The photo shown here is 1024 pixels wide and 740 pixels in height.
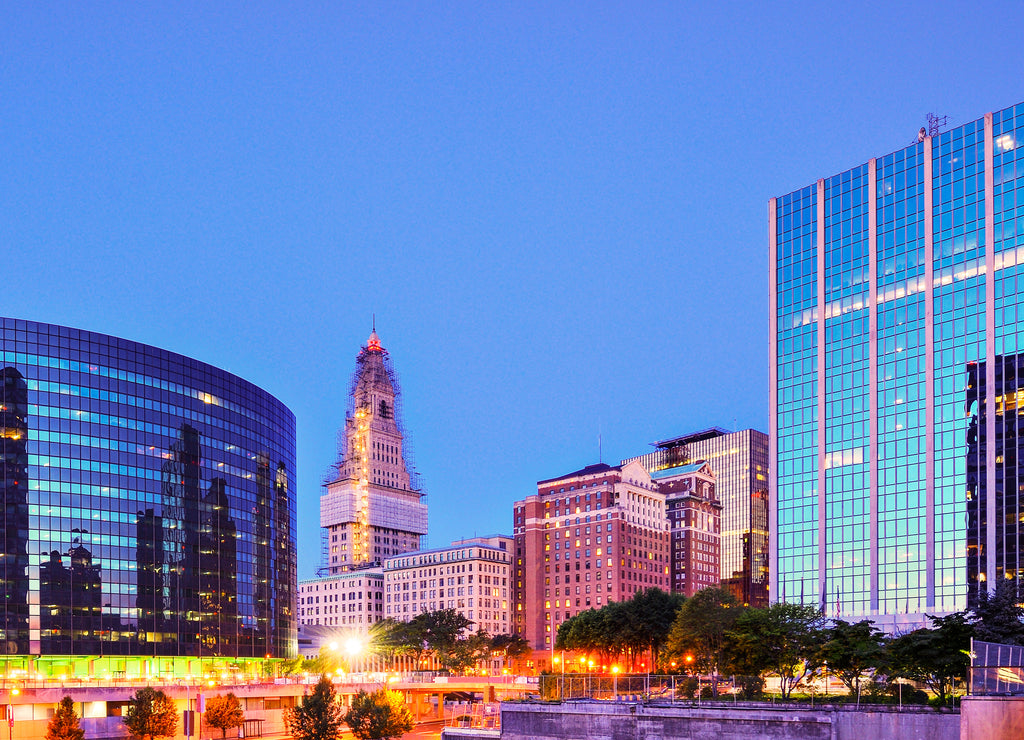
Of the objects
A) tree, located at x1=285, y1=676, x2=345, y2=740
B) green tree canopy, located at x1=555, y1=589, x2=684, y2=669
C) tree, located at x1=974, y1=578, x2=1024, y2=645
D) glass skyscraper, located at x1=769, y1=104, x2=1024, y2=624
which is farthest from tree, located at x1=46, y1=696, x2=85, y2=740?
green tree canopy, located at x1=555, y1=589, x2=684, y2=669

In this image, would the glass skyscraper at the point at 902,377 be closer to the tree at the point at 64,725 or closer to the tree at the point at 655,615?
the tree at the point at 655,615

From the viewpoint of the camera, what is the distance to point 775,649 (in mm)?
101688

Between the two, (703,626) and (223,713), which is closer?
(223,713)

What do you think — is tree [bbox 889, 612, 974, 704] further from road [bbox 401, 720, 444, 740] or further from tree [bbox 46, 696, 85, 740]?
tree [bbox 46, 696, 85, 740]

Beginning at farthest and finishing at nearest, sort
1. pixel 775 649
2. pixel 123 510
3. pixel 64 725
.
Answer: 1. pixel 123 510
2. pixel 64 725
3. pixel 775 649

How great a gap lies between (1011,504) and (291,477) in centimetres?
11805

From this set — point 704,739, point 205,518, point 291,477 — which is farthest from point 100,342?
point 704,739

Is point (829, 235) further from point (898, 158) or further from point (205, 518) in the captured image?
point (205, 518)

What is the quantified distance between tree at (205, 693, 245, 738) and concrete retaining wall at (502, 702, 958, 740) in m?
39.0

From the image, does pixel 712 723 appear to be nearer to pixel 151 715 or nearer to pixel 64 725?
pixel 151 715

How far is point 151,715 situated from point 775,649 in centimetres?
5908

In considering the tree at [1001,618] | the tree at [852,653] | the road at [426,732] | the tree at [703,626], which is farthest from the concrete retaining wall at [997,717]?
the tree at [703,626]

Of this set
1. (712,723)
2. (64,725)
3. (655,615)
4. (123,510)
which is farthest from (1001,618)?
(123,510)

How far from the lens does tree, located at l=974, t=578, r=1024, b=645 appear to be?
89.8 metres
